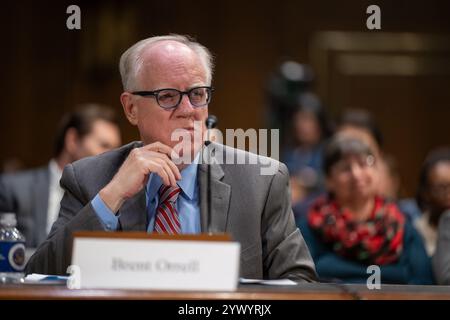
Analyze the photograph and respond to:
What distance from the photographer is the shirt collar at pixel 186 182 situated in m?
3.08

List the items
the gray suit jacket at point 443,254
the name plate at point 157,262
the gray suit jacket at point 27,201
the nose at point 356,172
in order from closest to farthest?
the name plate at point 157,262
the gray suit jacket at point 443,254
the nose at point 356,172
the gray suit jacket at point 27,201

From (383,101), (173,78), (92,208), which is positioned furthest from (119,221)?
(383,101)

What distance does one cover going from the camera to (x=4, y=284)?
2.53 metres

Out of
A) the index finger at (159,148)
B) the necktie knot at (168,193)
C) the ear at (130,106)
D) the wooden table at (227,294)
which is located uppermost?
the ear at (130,106)

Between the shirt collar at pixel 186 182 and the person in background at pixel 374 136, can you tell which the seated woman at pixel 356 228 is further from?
the shirt collar at pixel 186 182

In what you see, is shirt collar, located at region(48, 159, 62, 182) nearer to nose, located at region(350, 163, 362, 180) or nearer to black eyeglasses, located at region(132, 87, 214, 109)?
nose, located at region(350, 163, 362, 180)

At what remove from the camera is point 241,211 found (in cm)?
311

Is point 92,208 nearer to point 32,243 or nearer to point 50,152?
point 32,243

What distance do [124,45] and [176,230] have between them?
5443mm

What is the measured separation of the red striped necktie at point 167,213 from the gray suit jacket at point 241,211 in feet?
0.16

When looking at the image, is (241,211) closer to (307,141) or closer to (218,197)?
(218,197)

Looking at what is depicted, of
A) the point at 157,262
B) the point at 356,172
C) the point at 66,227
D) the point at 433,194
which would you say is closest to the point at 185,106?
the point at 66,227

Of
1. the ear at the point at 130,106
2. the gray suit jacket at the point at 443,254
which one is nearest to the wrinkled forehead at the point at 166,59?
the ear at the point at 130,106

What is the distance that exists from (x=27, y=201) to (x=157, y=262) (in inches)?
123
